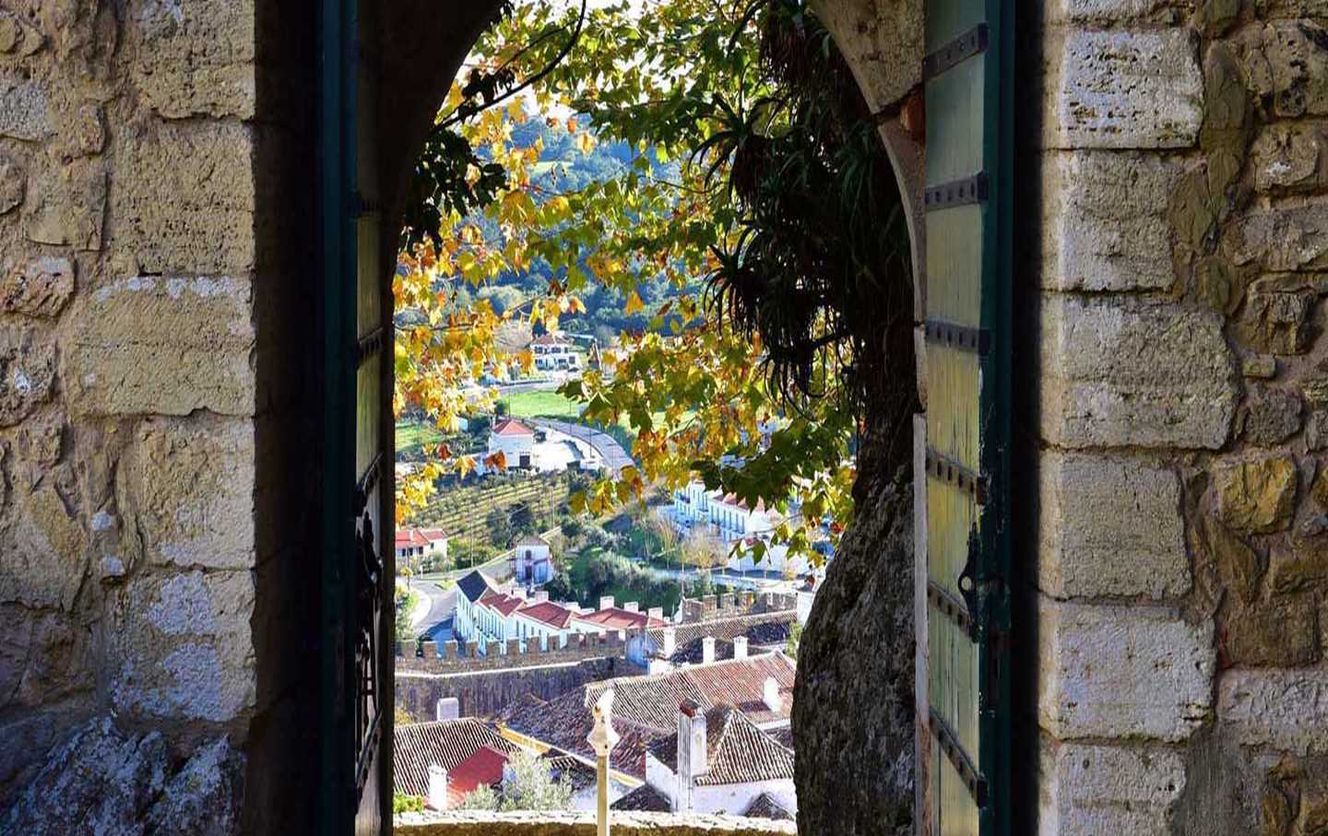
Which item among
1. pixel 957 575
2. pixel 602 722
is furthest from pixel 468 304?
pixel 957 575

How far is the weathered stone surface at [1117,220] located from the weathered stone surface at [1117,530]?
1.05ft

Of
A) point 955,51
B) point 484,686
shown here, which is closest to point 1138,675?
point 955,51

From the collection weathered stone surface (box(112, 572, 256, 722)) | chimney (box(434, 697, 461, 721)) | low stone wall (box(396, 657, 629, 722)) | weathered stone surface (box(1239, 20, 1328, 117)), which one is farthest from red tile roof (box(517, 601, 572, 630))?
weathered stone surface (box(1239, 20, 1328, 117))

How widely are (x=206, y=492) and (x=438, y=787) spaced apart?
764cm

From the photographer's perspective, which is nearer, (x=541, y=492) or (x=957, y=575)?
(x=957, y=575)

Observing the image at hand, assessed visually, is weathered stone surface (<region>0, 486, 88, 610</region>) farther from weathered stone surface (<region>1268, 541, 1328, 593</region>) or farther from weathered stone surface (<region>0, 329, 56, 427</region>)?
weathered stone surface (<region>1268, 541, 1328, 593</region>)

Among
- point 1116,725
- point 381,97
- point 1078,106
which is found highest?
point 381,97

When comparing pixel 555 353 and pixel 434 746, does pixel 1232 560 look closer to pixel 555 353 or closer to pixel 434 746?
pixel 555 353

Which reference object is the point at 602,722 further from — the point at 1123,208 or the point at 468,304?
the point at 1123,208

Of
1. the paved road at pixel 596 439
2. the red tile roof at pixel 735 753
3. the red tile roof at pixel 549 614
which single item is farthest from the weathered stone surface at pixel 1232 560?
the red tile roof at pixel 549 614

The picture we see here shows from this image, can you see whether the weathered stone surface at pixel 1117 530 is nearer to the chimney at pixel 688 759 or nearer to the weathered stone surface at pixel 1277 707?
the weathered stone surface at pixel 1277 707

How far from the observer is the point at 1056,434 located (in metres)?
2.43

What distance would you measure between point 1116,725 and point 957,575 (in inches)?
17.9

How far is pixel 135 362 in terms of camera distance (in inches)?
93.0
